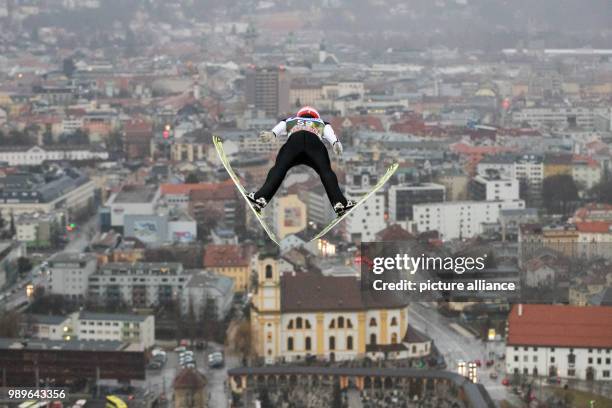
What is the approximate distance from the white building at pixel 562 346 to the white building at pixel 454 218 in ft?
15.5

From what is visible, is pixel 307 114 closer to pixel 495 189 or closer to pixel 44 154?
pixel 495 189

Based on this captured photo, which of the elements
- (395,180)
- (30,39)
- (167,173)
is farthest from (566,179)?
(30,39)

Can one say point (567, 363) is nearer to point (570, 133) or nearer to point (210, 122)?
point (570, 133)

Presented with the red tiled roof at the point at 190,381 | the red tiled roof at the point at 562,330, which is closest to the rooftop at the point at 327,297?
the red tiled roof at the point at 562,330

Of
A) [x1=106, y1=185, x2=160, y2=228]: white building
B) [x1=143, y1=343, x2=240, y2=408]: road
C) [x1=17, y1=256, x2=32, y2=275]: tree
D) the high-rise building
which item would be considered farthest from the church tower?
the high-rise building

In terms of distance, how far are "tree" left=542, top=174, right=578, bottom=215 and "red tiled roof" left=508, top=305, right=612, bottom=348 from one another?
6268 millimetres

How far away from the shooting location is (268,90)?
84.8 feet

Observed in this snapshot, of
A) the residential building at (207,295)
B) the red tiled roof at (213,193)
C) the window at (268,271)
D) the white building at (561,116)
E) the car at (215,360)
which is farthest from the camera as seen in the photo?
the white building at (561,116)

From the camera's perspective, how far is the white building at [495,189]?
15953mm

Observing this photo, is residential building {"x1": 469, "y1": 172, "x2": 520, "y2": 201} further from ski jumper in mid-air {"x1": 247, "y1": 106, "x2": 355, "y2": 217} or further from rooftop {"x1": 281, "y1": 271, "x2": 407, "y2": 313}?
ski jumper in mid-air {"x1": 247, "y1": 106, "x2": 355, "y2": 217}

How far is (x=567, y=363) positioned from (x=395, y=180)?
6834 mm

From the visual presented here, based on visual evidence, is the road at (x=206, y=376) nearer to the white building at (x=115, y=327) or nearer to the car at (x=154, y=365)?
the car at (x=154, y=365)

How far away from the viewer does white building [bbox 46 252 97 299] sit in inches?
476

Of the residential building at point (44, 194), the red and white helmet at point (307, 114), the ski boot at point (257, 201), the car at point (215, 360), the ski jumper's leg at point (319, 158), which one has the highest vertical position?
the red and white helmet at point (307, 114)
